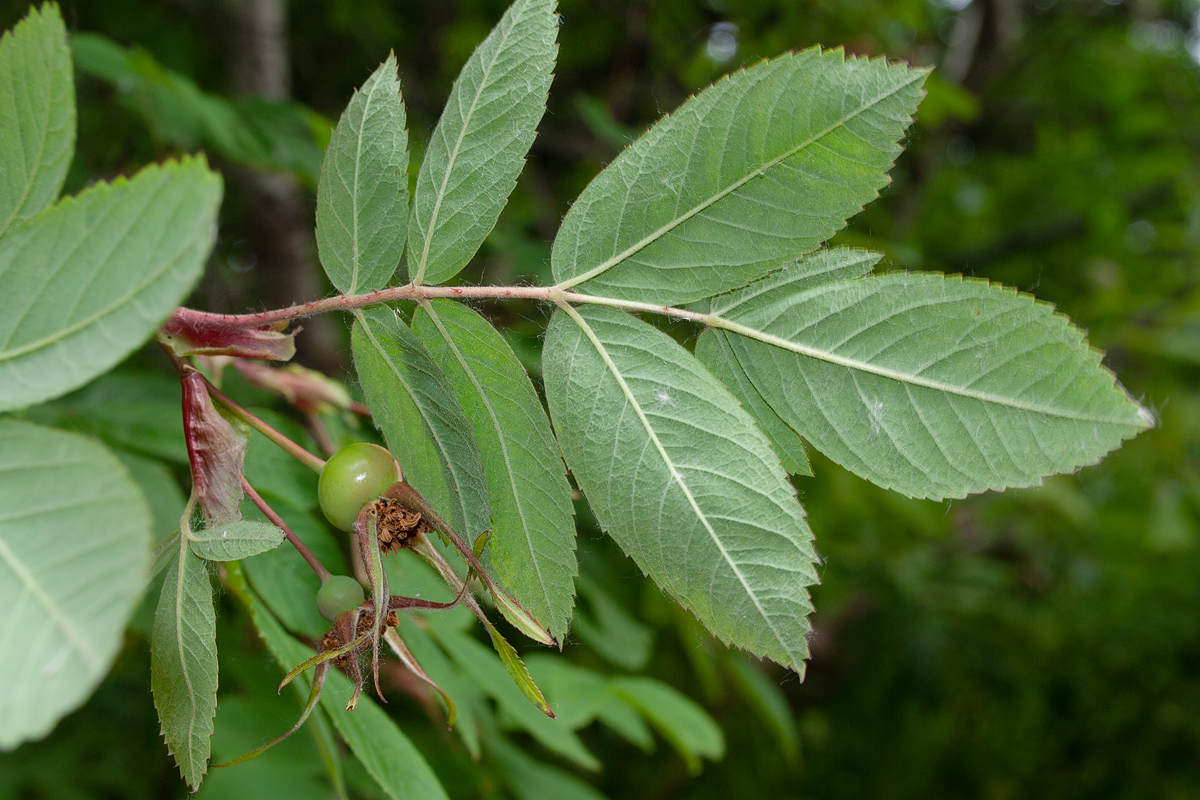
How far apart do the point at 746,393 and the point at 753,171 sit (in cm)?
14

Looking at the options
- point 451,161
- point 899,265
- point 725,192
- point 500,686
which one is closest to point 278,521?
point 451,161

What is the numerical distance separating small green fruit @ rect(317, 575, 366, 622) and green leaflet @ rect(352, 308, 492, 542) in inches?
2.9

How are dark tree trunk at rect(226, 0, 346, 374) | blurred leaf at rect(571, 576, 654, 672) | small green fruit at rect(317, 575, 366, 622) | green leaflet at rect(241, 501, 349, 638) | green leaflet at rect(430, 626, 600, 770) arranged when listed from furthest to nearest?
dark tree trunk at rect(226, 0, 346, 374), blurred leaf at rect(571, 576, 654, 672), green leaflet at rect(430, 626, 600, 770), green leaflet at rect(241, 501, 349, 638), small green fruit at rect(317, 575, 366, 622)

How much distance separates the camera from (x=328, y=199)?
0.59 metres

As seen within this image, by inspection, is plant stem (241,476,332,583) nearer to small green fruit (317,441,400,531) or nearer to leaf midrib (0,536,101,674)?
small green fruit (317,441,400,531)

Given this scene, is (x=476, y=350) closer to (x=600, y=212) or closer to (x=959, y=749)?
(x=600, y=212)

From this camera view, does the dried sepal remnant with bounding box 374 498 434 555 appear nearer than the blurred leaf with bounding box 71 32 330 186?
Yes

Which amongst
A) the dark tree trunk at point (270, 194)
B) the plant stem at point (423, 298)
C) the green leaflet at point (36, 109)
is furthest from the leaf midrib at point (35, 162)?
the dark tree trunk at point (270, 194)

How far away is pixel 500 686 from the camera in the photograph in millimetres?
1161

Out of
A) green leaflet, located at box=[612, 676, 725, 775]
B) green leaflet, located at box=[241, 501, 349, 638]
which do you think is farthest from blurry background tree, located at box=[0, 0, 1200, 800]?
green leaflet, located at box=[241, 501, 349, 638]

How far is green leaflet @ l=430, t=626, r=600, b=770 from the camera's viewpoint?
113 centimetres

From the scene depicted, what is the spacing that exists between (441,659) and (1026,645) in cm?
413

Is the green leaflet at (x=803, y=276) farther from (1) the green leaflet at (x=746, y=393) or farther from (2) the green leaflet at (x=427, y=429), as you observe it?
(2) the green leaflet at (x=427, y=429)

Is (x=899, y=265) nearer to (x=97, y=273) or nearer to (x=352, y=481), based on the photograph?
(x=352, y=481)
